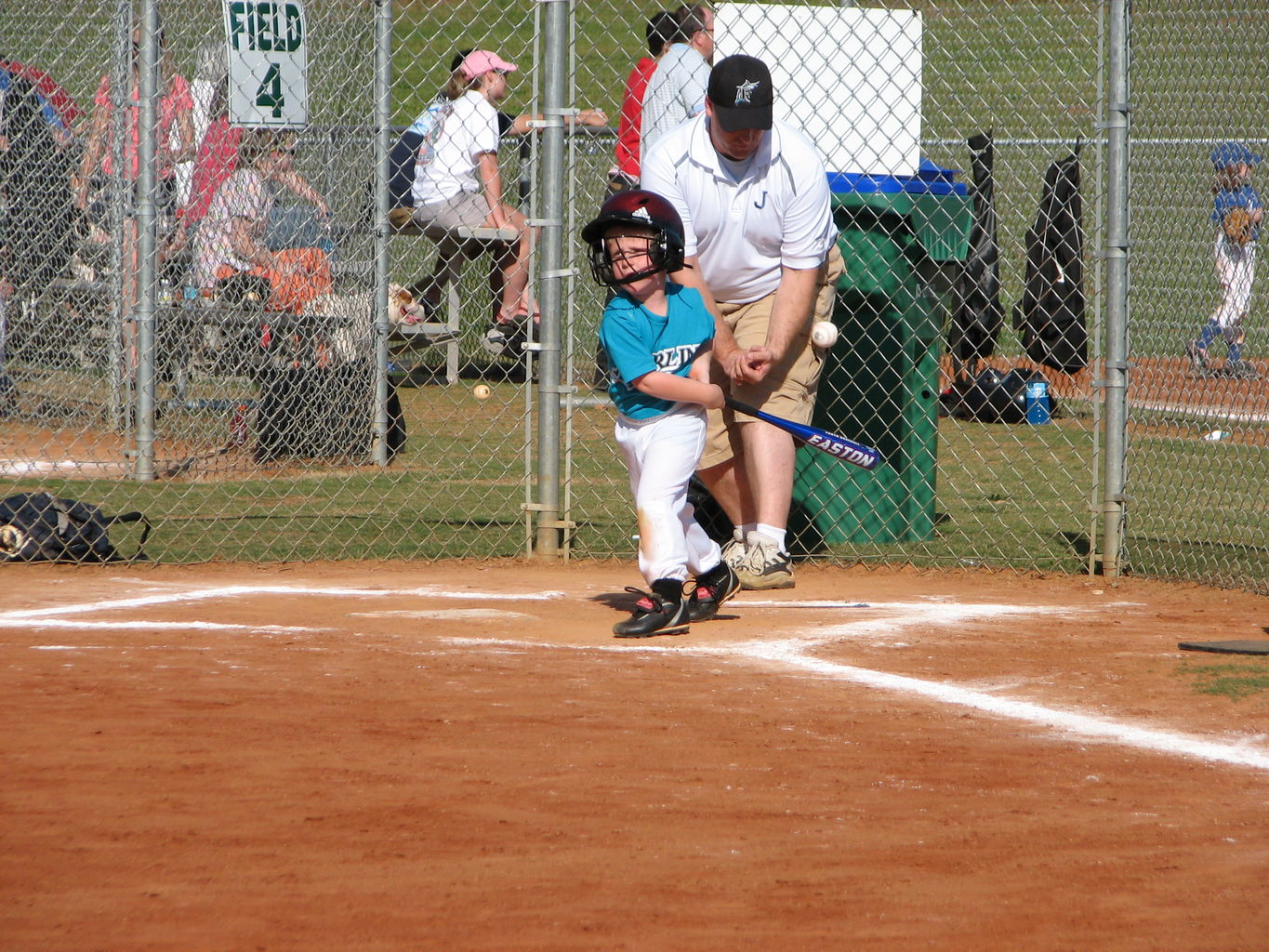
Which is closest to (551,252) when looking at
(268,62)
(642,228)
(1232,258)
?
(642,228)

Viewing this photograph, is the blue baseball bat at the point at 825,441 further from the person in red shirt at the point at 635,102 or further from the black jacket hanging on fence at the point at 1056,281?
the black jacket hanging on fence at the point at 1056,281

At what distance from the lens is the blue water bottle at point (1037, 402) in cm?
1093

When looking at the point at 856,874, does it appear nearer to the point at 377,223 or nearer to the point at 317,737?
the point at 317,737

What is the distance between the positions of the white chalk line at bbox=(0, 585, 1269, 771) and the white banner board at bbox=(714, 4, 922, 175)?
2.31 m

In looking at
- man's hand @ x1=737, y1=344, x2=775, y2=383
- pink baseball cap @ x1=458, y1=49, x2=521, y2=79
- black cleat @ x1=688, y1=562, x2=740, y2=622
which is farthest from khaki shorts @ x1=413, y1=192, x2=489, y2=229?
black cleat @ x1=688, y1=562, x2=740, y2=622

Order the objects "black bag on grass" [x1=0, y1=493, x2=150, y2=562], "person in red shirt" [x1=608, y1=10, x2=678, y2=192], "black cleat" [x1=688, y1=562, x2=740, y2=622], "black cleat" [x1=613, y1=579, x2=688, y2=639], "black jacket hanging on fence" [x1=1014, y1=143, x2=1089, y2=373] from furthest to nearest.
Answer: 1. "black jacket hanging on fence" [x1=1014, y1=143, x2=1089, y2=373]
2. "person in red shirt" [x1=608, y1=10, x2=678, y2=192]
3. "black bag on grass" [x1=0, y1=493, x2=150, y2=562]
4. "black cleat" [x1=688, y1=562, x2=740, y2=622]
5. "black cleat" [x1=613, y1=579, x2=688, y2=639]

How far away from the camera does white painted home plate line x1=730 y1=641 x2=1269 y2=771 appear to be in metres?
3.63

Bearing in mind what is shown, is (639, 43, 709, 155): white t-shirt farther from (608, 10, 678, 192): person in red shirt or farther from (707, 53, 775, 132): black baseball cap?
(707, 53, 775, 132): black baseball cap

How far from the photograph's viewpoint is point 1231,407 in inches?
430

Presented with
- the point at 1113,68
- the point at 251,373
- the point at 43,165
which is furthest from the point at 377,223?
the point at 1113,68

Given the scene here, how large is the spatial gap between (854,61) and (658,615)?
3.10 meters

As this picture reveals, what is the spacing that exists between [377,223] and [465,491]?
5.96 ft

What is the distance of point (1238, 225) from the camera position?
31.1 ft

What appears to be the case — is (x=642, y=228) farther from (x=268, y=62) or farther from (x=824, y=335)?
(x=268, y=62)
